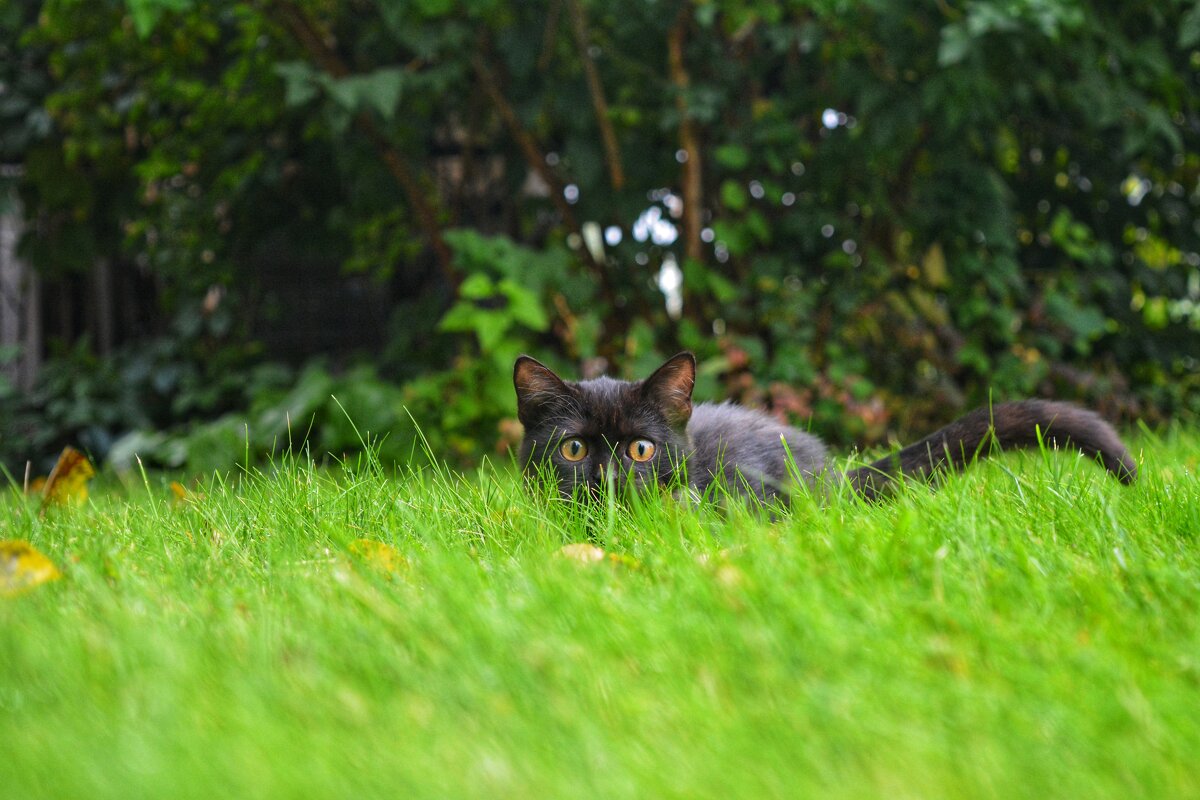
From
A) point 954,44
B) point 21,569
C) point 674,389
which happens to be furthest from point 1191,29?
point 21,569

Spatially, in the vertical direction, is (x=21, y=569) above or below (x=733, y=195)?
below

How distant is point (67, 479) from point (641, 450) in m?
1.82

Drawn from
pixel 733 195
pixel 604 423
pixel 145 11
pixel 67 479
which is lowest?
pixel 67 479

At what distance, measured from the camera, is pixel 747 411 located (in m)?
3.05

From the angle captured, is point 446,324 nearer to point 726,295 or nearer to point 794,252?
point 726,295

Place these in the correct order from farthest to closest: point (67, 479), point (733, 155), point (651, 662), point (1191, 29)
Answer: point (733, 155), point (1191, 29), point (67, 479), point (651, 662)

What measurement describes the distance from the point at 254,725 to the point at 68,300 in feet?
21.6

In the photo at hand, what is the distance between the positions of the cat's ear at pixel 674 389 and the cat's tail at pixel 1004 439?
0.46 meters

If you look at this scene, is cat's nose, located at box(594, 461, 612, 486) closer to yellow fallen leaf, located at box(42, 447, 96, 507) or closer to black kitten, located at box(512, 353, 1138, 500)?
black kitten, located at box(512, 353, 1138, 500)

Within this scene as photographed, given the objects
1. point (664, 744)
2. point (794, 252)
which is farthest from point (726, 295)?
point (664, 744)

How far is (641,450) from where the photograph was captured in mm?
2527

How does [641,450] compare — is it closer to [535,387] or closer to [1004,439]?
[535,387]

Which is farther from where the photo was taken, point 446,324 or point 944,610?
point 446,324

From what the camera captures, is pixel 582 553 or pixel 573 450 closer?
pixel 582 553
